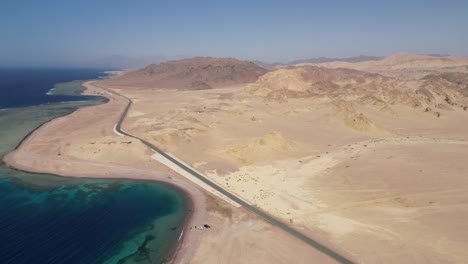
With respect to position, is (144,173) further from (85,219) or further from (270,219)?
(270,219)

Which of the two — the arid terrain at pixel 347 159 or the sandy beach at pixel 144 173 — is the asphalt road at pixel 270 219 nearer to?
the sandy beach at pixel 144 173

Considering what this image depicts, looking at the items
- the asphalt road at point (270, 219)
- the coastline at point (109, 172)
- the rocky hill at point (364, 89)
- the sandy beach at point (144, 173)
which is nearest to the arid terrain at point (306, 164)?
the sandy beach at point (144, 173)

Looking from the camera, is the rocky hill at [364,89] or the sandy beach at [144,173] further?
the rocky hill at [364,89]

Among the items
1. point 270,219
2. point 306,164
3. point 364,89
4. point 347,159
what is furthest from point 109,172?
point 364,89

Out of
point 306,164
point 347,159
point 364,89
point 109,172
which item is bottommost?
point 109,172

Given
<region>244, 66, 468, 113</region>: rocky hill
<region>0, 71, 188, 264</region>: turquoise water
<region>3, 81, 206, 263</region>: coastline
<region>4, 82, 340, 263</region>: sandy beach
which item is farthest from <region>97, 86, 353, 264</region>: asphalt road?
<region>244, 66, 468, 113</region>: rocky hill

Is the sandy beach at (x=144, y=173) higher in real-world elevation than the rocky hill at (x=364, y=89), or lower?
lower
